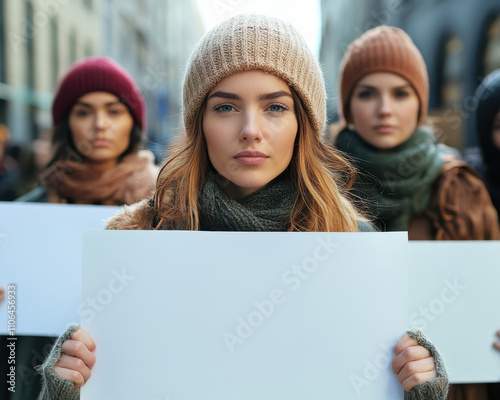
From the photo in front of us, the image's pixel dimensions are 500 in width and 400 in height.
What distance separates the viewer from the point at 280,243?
134 cm

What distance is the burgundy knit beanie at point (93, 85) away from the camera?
2771 mm

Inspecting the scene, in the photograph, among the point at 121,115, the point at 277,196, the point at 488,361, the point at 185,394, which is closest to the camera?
the point at 185,394

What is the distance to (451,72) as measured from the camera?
8.73 metres

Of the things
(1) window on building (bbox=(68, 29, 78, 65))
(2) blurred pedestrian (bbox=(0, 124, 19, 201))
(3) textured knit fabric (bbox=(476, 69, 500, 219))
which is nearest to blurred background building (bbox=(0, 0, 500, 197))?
(1) window on building (bbox=(68, 29, 78, 65))

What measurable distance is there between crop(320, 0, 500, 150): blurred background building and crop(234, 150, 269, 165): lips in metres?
6.24

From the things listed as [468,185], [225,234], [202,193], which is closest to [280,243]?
[225,234]

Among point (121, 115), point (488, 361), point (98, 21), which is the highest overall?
point (98, 21)

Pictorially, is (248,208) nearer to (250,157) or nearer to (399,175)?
(250,157)

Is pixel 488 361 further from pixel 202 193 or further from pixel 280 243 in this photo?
pixel 202 193

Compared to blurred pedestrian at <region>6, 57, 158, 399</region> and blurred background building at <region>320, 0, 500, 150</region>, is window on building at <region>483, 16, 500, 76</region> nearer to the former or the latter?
blurred background building at <region>320, 0, 500, 150</region>

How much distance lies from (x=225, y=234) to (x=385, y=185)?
55.0 inches

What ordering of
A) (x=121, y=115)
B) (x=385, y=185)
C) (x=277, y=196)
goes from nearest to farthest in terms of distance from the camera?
(x=277, y=196) → (x=385, y=185) → (x=121, y=115)

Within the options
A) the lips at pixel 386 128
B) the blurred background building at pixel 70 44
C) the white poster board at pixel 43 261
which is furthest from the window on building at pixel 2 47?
the lips at pixel 386 128
